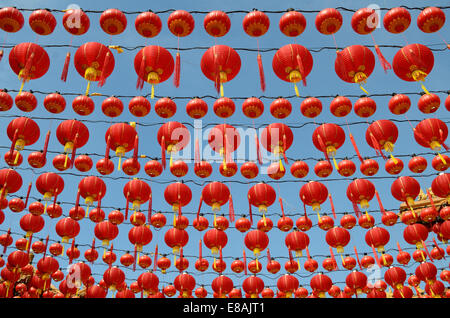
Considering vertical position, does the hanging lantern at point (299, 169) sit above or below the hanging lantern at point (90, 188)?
above

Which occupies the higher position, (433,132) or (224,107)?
(224,107)

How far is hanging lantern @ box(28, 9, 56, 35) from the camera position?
611 centimetres

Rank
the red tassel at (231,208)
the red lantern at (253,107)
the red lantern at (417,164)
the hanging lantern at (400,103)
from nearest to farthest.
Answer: the red lantern at (253,107), the hanging lantern at (400,103), the red tassel at (231,208), the red lantern at (417,164)

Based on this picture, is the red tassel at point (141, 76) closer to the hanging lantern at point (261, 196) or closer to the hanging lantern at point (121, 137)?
the hanging lantern at point (121, 137)

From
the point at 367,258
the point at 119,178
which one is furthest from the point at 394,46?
the point at 367,258

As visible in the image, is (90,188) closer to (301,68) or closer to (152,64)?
(152,64)

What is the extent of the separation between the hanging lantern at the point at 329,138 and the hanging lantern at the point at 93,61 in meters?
4.12

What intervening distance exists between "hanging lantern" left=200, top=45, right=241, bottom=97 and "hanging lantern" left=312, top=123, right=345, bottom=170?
230cm

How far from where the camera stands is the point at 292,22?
614cm

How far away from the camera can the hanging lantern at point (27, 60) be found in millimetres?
6078

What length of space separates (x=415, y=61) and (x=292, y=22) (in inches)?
83.1

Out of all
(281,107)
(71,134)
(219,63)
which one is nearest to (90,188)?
(71,134)

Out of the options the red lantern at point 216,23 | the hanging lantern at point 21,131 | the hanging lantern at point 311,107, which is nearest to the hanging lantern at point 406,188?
the hanging lantern at point 311,107
